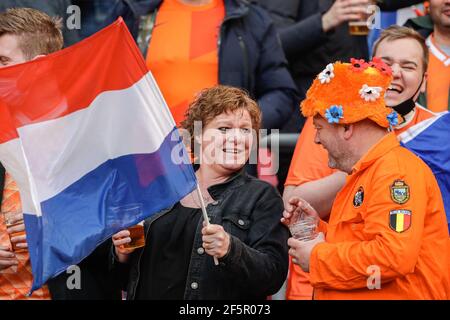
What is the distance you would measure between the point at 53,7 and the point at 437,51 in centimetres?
260

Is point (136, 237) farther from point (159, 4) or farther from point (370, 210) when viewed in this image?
point (159, 4)

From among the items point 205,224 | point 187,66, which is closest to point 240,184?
point 205,224

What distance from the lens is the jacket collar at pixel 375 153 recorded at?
17.8 feet

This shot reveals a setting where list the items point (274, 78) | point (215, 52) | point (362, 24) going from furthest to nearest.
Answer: point (362, 24) → point (274, 78) → point (215, 52)

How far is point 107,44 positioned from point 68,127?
44 cm

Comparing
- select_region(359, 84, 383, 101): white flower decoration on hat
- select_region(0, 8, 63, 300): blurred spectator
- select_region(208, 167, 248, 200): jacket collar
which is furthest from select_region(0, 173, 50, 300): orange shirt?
select_region(359, 84, 383, 101): white flower decoration on hat

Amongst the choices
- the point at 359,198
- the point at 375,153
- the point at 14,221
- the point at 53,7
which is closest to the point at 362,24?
the point at 53,7

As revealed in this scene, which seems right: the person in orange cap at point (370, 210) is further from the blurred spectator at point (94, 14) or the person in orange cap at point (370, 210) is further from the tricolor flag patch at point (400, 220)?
the blurred spectator at point (94, 14)

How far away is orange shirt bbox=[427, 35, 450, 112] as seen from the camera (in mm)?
7262

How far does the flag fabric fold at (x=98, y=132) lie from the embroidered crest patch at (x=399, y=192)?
3.16 feet

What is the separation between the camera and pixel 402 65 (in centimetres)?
647

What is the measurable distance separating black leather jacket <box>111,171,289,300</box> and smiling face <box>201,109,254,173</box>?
0.10m

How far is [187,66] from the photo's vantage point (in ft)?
24.2
